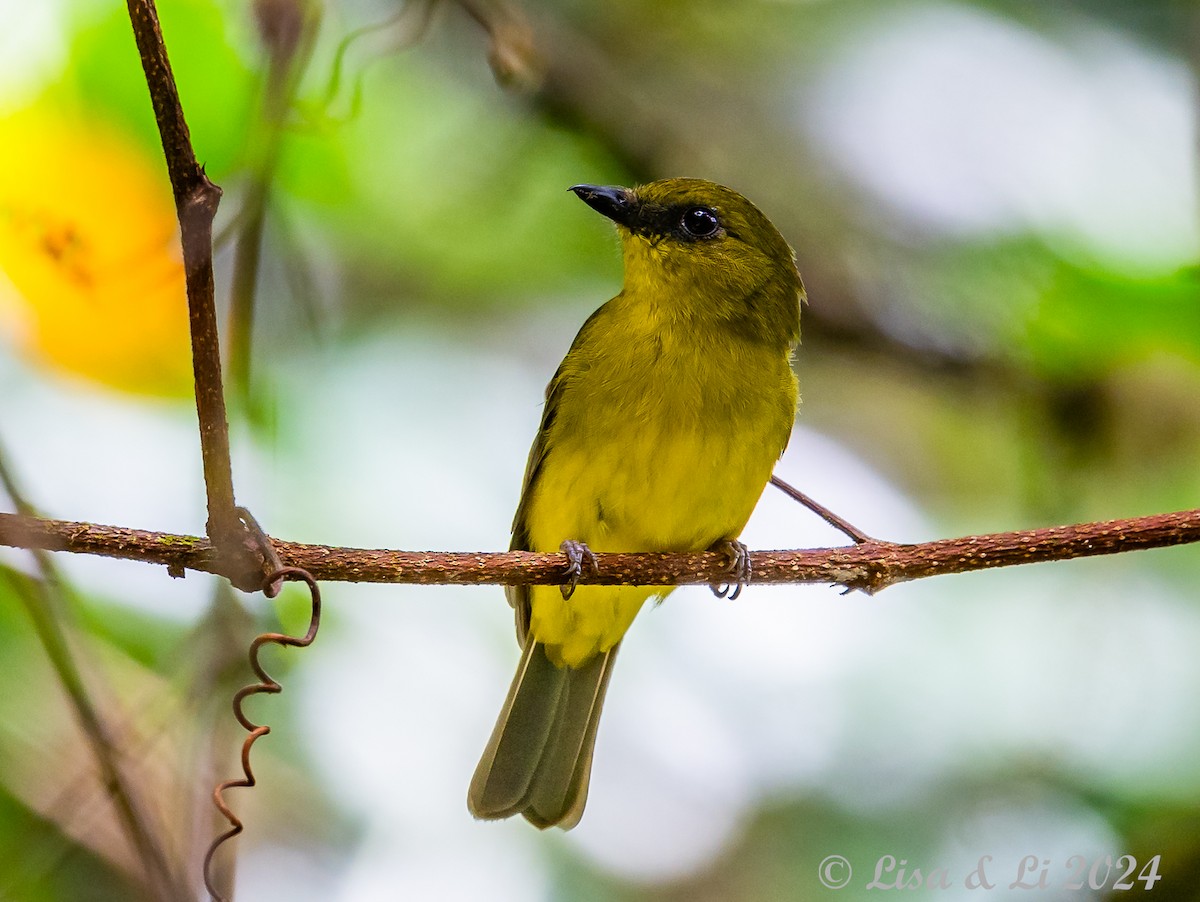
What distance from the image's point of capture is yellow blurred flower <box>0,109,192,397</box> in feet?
11.5

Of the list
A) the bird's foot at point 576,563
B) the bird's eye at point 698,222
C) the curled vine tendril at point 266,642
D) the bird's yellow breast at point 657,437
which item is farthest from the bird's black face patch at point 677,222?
the curled vine tendril at point 266,642

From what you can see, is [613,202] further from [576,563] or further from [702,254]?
[576,563]

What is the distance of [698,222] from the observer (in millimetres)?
3701

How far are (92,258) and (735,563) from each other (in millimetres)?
1916

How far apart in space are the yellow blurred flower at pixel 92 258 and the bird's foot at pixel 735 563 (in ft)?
5.22

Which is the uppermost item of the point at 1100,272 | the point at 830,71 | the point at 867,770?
the point at 830,71

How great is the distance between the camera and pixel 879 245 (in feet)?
16.8

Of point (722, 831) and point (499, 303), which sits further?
point (499, 303)

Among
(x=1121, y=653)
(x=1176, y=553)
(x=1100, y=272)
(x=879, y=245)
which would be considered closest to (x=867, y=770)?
(x=1121, y=653)

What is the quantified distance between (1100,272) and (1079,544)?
6.65 feet

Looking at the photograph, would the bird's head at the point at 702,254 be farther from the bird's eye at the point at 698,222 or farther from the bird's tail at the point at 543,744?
the bird's tail at the point at 543,744

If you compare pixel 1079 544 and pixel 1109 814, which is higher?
pixel 1109 814

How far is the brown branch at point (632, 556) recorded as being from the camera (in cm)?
195

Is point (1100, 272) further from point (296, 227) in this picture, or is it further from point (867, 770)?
point (296, 227)
